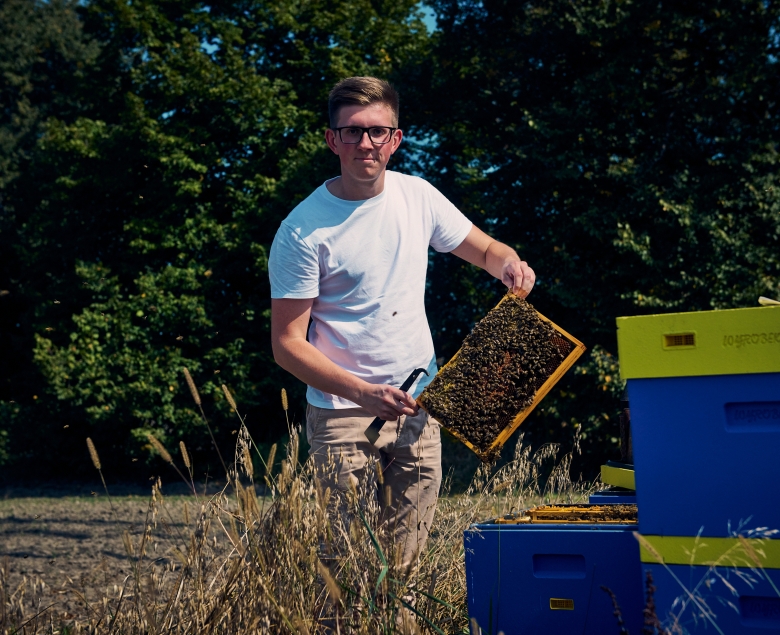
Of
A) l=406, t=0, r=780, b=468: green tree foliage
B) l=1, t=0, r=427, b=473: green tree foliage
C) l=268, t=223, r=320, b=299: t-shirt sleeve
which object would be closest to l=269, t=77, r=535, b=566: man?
l=268, t=223, r=320, b=299: t-shirt sleeve

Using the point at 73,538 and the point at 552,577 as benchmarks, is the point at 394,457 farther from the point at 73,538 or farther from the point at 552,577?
the point at 73,538

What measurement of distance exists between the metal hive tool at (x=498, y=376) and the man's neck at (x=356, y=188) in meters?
0.72

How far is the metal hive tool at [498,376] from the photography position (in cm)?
315

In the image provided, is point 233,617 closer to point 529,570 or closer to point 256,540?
point 256,540

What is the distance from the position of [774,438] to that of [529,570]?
949 millimetres

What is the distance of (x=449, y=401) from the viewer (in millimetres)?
3154

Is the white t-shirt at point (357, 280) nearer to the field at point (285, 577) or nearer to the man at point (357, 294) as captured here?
the man at point (357, 294)

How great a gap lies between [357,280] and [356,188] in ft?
1.27

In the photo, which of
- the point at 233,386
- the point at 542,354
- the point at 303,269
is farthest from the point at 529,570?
the point at 233,386

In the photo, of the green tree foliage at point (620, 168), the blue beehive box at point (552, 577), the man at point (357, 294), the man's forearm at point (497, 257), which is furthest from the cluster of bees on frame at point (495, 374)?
the green tree foliage at point (620, 168)

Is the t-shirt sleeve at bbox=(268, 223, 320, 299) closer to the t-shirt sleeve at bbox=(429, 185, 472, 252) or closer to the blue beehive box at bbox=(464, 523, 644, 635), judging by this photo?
the t-shirt sleeve at bbox=(429, 185, 472, 252)

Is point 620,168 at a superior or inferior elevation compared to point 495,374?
superior

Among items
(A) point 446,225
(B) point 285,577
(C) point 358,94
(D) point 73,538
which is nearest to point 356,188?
(C) point 358,94

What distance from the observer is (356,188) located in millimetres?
3414
